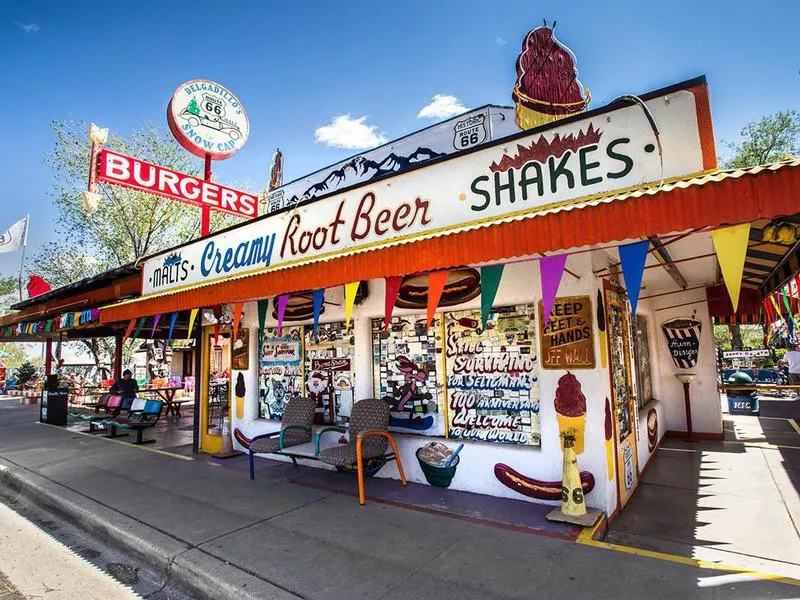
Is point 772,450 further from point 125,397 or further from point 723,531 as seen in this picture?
point 125,397

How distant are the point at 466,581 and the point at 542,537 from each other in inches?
41.8

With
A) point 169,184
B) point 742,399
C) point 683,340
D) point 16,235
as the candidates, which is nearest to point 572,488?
point 683,340

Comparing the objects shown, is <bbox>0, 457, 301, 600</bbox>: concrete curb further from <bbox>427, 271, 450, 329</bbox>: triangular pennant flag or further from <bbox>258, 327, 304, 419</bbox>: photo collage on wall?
<bbox>258, 327, 304, 419</bbox>: photo collage on wall

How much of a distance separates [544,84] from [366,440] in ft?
19.0

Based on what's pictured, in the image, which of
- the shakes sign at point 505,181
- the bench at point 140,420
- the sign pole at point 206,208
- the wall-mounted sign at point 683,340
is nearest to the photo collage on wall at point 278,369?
the shakes sign at point 505,181

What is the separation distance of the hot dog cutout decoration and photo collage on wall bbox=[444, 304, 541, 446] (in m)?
0.34

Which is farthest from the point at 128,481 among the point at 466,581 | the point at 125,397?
the point at 125,397

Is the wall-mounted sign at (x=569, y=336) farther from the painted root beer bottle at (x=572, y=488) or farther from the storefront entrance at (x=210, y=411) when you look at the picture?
the storefront entrance at (x=210, y=411)

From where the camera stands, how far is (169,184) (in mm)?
9062

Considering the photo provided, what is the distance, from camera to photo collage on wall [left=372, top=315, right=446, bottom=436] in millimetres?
5828

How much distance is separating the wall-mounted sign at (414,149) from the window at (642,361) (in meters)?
4.06

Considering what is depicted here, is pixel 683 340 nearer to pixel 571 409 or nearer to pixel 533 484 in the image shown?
pixel 571 409

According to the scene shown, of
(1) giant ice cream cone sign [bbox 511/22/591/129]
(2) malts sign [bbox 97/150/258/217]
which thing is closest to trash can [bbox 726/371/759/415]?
(1) giant ice cream cone sign [bbox 511/22/591/129]

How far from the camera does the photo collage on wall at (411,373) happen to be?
583 cm
